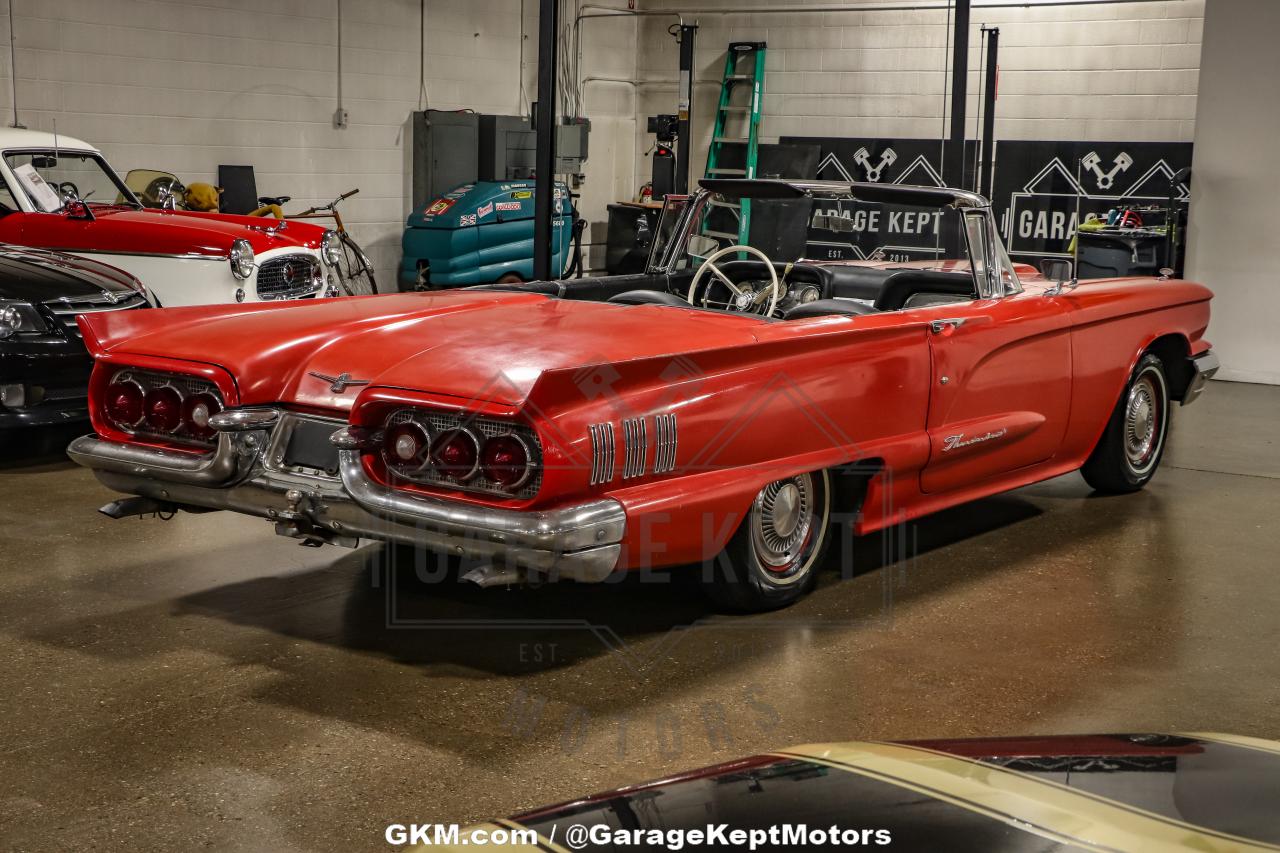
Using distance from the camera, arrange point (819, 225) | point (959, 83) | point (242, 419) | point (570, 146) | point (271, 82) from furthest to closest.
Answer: point (570, 146), point (271, 82), point (959, 83), point (819, 225), point (242, 419)

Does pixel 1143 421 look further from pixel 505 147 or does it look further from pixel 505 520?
pixel 505 147

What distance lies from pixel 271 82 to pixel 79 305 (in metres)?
6.39

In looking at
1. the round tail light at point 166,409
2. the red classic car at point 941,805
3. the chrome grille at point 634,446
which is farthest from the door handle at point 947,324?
the red classic car at point 941,805

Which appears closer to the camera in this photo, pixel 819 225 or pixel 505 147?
pixel 819 225

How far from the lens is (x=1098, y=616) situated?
4.35 metres

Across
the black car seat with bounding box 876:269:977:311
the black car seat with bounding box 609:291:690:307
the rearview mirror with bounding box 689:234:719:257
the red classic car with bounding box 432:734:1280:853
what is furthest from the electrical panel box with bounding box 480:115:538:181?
the red classic car with bounding box 432:734:1280:853

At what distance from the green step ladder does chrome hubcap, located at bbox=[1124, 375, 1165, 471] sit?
30.6ft

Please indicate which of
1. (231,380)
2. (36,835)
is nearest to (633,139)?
(231,380)

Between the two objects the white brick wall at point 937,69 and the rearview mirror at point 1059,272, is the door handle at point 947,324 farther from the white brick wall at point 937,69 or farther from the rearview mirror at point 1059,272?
the white brick wall at point 937,69

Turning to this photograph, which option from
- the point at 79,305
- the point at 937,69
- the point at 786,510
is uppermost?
the point at 937,69

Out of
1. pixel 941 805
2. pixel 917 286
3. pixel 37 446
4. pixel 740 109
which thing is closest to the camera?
pixel 941 805

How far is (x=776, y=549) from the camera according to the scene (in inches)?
165

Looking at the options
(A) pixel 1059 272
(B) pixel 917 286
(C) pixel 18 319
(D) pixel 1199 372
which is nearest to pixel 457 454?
(B) pixel 917 286

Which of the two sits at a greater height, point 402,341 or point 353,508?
point 402,341
